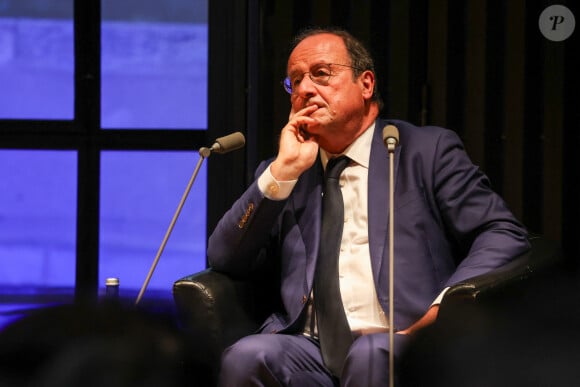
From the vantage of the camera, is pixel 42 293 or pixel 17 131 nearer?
pixel 17 131

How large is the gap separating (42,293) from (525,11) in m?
2.21

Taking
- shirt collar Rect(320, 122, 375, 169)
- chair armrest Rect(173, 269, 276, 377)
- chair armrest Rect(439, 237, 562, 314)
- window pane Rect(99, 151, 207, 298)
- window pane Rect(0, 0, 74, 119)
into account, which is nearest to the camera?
chair armrest Rect(439, 237, 562, 314)

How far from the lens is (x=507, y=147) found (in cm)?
361

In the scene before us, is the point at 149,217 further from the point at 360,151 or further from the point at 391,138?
the point at 391,138

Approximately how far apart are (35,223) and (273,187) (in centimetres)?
224

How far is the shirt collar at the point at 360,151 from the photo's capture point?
103 inches

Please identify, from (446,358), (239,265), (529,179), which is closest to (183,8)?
(529,179)

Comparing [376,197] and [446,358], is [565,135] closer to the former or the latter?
[376,197]

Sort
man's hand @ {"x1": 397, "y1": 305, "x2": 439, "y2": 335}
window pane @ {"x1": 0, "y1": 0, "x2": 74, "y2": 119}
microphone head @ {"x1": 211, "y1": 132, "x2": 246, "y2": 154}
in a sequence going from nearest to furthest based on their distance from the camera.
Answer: man's hand @ {"x1": 397, "y1": 305, "x2": 439, "y2": 335} < microphone head @ {"x1": 211, "y1": 132, "x2": 246, "y2": 154} < window pane @ {"x1": 0, "y1": 0, "x2": 74, "y2": 119}

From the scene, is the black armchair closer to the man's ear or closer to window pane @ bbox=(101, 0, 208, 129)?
the man's ear

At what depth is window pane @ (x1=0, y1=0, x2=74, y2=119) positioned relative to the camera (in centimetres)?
429

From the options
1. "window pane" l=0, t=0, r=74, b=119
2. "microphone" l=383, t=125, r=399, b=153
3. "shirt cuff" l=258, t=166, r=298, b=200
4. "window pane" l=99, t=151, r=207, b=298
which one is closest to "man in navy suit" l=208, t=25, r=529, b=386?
"shirt cuff" l=258, t=166, r=298, b=200

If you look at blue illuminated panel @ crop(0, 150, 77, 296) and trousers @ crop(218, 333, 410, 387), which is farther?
blue illuminated panel @ crop(0, 150, 77, 296)

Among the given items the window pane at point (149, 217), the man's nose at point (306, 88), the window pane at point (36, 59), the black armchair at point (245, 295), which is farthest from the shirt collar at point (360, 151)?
the window pane at point (36, 59)
